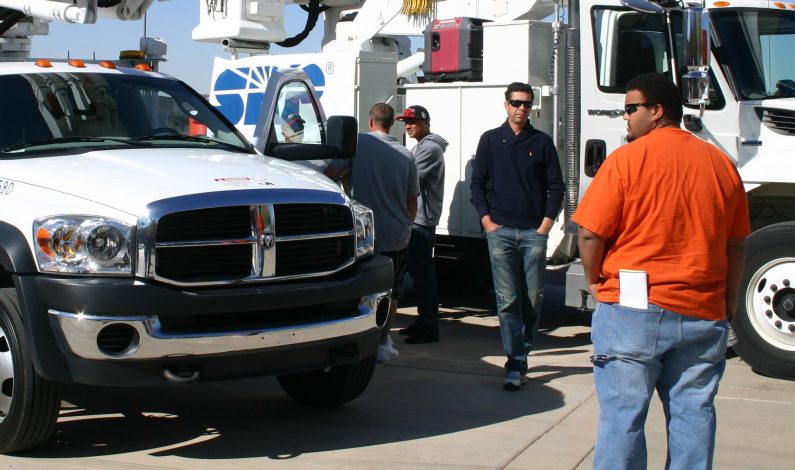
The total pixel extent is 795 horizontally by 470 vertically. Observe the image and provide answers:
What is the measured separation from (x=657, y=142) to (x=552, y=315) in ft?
21.0

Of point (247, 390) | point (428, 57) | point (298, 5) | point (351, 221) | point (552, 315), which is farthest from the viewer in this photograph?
point (298, 5)

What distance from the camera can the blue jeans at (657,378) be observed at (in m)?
4.25

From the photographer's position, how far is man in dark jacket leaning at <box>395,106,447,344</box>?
8.98 meters

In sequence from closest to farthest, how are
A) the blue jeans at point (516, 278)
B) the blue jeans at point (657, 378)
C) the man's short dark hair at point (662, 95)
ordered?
the blue jeans at point (657, 378), the man's short dark hair at point (662, 95), the blue jeans at point (516, 278)

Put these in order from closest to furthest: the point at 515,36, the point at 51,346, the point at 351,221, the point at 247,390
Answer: the point at 51,346, the point at 351,221, the point at 247,390, the point at 515,36

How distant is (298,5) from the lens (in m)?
12.1

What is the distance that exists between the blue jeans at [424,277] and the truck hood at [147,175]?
2731mm

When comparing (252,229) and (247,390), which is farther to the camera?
(247,390)

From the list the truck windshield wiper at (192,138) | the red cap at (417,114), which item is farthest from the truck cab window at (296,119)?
the truck windshield wiper at (192,138)

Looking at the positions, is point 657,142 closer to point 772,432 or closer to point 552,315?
point 772,432

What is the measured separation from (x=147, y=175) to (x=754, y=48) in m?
4.74

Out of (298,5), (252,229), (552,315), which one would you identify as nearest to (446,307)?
(552,315)

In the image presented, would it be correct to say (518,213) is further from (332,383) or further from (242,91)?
(242,91)

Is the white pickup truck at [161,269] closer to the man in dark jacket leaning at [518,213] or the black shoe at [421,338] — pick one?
the man in dark jacket leaning at [518,213]
